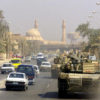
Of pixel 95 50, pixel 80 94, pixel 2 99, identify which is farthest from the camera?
pixel 95 50

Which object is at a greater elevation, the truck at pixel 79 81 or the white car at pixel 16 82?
the truck at pixel 79 81

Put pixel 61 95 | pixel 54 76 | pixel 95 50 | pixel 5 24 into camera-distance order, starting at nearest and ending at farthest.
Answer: pixel 61 95, pixel 54 76, pixel 95 50, pixel 5 24

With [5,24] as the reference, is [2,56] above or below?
below

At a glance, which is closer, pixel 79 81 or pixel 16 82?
pixel 79 81

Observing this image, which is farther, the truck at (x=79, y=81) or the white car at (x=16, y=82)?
the white car at (x=16, y=82)

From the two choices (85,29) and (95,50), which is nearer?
(95,50)

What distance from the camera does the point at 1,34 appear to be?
9738 centimetres

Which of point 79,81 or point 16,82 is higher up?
point 79,81

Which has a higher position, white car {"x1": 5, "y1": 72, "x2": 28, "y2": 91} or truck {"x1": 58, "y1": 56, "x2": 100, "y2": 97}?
truck {"x1": 58, "y1": 56, "x2": 100, "y2": 97}

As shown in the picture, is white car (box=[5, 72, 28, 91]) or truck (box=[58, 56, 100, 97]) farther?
white car (box=[5, 72, 28, 91])

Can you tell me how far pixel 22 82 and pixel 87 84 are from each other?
6.18m

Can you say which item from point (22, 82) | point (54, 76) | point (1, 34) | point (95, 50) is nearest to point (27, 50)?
point (1, 34)

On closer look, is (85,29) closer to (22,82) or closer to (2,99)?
(22,82)

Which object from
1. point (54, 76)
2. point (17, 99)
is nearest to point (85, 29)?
point (54, 76)
